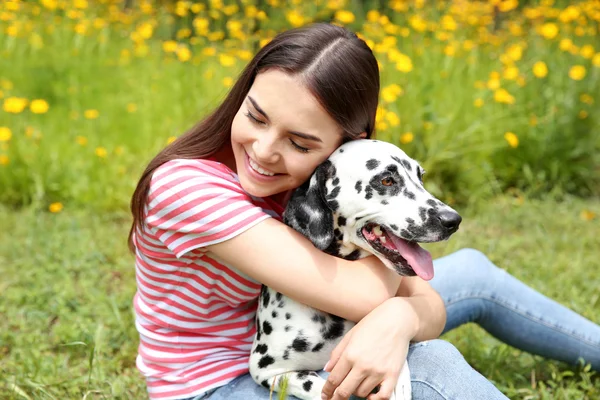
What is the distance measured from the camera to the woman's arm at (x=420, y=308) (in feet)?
5.73

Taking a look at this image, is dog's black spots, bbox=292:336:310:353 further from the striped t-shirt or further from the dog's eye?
the dog's eye

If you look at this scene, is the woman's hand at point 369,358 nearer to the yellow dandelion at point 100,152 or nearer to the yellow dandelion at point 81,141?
the yellow dandelion at point 100,152

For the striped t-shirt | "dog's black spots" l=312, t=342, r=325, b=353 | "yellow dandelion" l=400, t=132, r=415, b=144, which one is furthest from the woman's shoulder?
"yellow dandelion" l=400, t=132, r=415, b=144

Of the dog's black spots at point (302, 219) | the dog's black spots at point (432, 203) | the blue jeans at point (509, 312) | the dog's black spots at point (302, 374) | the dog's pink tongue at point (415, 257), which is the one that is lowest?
the blue jeans at point (509, 312)

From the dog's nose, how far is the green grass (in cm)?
110

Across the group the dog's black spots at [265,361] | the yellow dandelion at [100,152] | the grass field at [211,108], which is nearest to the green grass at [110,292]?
the grass field at [211,108]

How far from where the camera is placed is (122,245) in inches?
144

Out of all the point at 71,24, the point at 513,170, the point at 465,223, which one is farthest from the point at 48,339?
the point at 71,24

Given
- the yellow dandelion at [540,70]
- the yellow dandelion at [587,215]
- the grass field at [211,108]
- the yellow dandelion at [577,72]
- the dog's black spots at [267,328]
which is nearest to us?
the dog's black spots at [267,328]

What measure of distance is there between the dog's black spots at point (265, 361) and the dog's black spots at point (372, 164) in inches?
22.6

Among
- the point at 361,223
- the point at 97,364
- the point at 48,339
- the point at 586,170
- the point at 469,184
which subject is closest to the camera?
the point at 361,223

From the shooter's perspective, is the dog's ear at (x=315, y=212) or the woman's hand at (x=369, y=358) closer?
the woman's hand at (x=369, y=358)

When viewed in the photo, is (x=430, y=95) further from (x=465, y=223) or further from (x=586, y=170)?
(x=586, y=170)

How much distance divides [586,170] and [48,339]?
3794 mm
